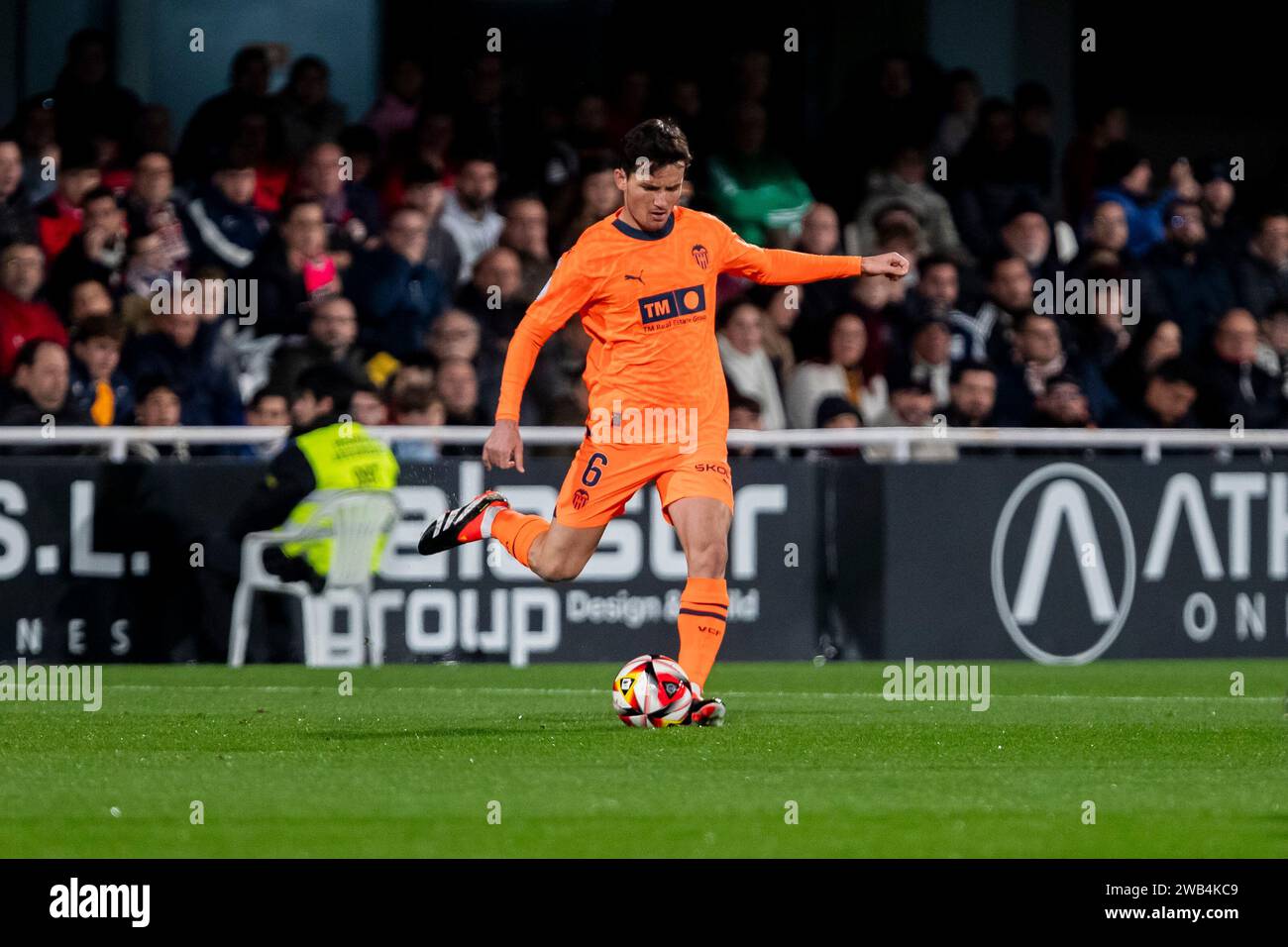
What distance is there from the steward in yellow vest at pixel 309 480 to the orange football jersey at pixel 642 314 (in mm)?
3939

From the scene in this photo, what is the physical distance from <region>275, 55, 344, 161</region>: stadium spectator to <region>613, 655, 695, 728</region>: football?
7.28m

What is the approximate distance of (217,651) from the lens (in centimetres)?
1328

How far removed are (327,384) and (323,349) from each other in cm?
33

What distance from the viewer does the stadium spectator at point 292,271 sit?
14.3m

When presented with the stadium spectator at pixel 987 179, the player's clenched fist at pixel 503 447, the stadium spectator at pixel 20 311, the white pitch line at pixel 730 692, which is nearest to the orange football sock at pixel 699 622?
the player's clenched fist at pixel 503 447

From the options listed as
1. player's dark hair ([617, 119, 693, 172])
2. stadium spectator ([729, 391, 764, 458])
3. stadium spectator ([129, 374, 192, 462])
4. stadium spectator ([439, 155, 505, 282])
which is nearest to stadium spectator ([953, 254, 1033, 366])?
stadium spectator ([729, 391, 764, 458])

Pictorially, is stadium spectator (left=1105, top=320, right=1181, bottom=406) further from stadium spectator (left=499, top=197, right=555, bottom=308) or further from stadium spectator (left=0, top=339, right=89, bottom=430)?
stadium spectator (left=0, top=339, right=89, bottom=430)

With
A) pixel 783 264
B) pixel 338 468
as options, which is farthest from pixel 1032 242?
pixel 783 264

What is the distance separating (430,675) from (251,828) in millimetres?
6196

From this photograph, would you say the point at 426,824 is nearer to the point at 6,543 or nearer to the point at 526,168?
the point at 6,543

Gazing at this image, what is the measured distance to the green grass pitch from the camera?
6.41 m

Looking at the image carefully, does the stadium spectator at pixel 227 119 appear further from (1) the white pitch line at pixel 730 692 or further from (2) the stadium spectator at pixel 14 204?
(1) the white pitch line at pixel 730 692

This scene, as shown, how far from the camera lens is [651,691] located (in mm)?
9141

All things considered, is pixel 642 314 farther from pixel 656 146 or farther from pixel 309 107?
pixel 309 107
